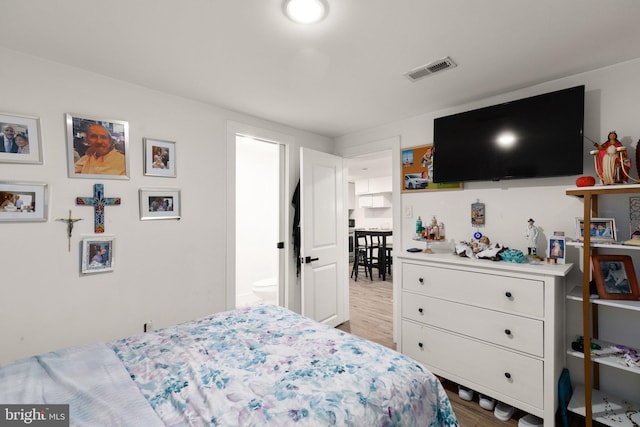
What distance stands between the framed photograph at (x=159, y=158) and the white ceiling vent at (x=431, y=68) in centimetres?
191

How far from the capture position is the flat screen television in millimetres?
1979

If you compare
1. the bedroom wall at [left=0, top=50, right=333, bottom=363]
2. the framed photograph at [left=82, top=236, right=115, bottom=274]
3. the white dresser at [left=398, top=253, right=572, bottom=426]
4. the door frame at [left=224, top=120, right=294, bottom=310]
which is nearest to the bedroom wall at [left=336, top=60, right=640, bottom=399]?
the white dresser at [left=398, top=253, right=572, bottom=426]

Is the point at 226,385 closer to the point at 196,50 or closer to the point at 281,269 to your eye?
the point at 196,50

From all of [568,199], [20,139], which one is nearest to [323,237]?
[568,199]

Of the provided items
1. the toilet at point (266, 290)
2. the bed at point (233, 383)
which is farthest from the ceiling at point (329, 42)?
the toilet at point (266, 290)

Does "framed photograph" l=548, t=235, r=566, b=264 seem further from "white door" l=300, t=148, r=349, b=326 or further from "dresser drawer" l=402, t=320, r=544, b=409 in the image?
"white door" l=300, t=148, r=349, b=326

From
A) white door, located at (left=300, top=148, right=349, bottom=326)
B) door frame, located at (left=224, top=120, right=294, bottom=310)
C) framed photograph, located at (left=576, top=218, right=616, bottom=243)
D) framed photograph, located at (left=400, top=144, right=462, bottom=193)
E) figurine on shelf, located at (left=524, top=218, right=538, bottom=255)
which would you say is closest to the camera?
framed photograph, located at (left=576, top=218, right=616, bottom=243)

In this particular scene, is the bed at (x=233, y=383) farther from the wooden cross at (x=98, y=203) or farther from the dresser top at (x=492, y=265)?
the dresser top at (x=492, y=265)

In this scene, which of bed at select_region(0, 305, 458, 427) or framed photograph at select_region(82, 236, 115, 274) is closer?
bed at select_region(0, 305, 458, 427)

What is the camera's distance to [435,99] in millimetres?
2496

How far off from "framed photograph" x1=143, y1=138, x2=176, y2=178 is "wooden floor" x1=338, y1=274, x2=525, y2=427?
2.58 m

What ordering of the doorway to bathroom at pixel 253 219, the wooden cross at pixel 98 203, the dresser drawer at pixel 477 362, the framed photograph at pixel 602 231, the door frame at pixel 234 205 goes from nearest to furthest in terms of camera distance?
the framed photograph at pixel 602 231
the dresser drawer at pixel 477 362
the wooden cross at pixel 98 203
the door frame at pixel 234 205
the doorway to bathroom at pixel 253 219

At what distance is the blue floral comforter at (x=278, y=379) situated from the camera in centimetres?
100

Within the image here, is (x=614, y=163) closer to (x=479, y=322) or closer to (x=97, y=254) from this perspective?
(x=479, y=322)
